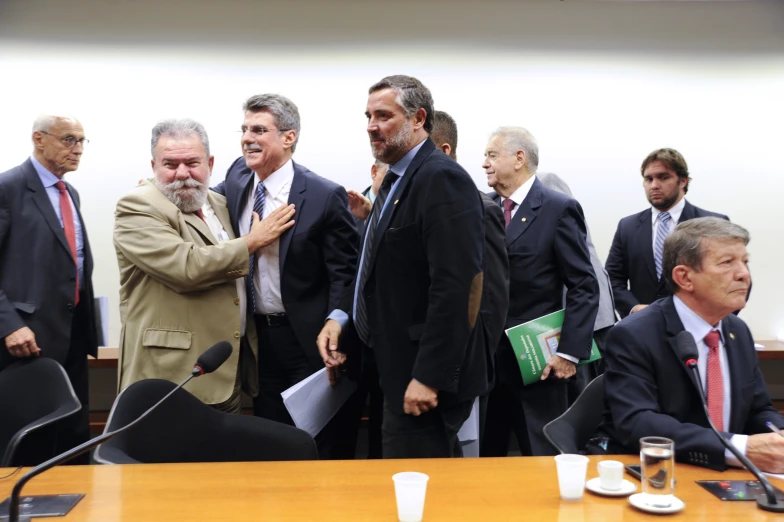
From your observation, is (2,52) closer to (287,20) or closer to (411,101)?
(287,20)

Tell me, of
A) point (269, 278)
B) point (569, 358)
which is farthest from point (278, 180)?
point (569, 358)

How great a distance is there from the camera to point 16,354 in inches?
129

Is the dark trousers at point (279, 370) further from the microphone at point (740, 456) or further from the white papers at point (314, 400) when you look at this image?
the microphone at point (740, 456)

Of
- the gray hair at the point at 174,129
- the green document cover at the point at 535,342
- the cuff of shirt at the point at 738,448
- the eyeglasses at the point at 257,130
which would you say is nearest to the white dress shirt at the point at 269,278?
the eyeglasses at the point at 257,130

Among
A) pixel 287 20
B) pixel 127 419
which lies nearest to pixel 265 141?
pixel 127 419

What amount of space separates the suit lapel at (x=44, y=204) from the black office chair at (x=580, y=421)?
2.42 meters

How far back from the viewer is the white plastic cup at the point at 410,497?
1552 mm

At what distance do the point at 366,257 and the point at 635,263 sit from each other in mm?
2295

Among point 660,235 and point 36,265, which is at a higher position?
point 660,235

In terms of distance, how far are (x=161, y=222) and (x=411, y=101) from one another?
3.43 ft

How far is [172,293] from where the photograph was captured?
2.80 m

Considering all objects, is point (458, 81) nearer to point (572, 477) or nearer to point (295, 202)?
point (295, 202)

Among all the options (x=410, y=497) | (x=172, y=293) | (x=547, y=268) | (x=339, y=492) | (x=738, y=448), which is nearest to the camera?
(x=410, y=497)

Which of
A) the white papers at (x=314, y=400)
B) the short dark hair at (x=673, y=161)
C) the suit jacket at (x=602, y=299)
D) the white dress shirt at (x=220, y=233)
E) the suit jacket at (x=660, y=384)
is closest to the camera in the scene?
the suit jacket at (x=660, y=384)
